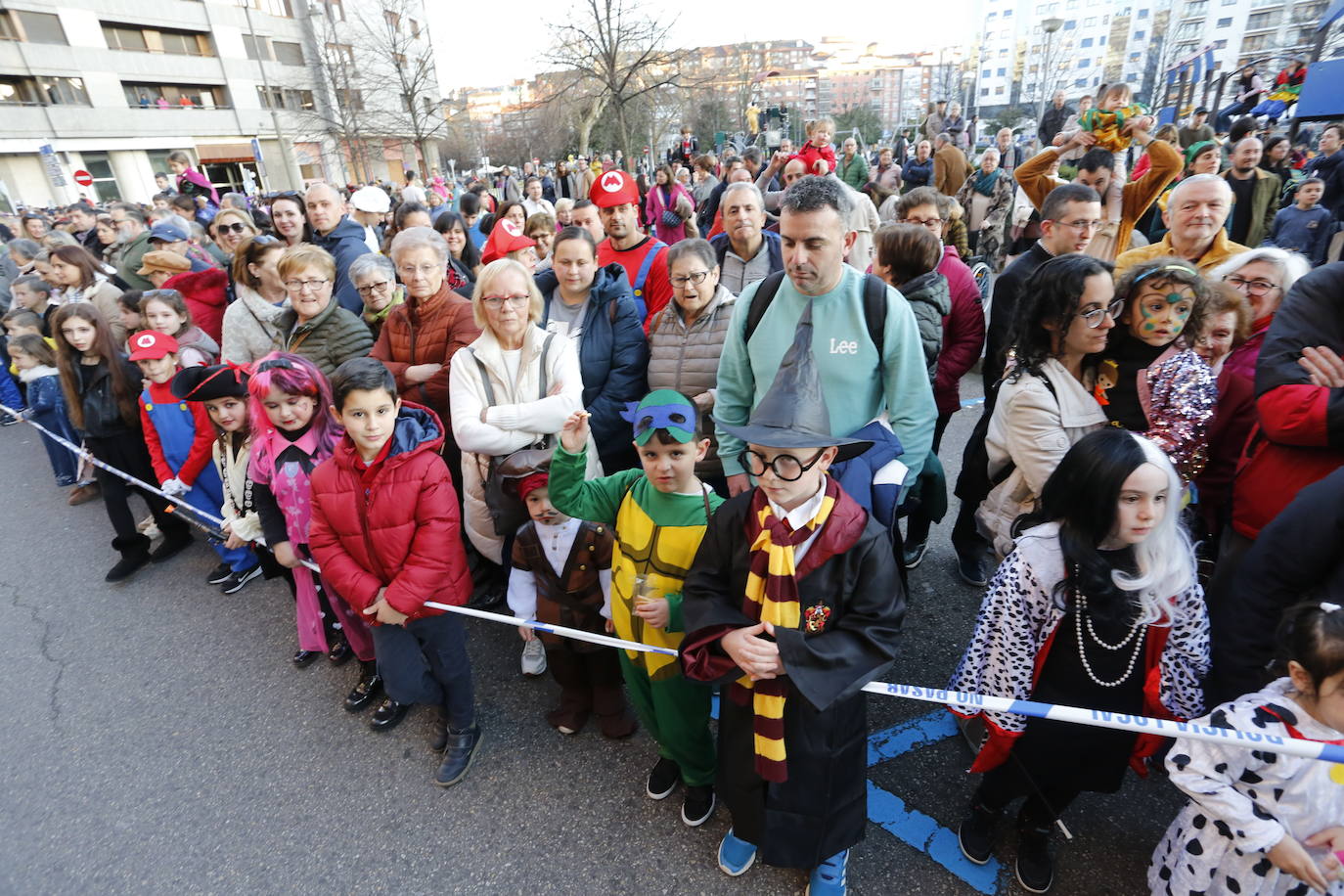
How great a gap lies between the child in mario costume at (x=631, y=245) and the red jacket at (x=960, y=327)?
1745 mm

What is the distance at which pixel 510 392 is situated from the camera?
318cm

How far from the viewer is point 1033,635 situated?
208 centimetres

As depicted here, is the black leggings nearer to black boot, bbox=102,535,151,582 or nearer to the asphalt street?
black boot, bbox=102,535,151,582

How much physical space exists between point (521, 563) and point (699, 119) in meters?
44.9

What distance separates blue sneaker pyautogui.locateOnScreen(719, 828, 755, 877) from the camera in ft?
7.63

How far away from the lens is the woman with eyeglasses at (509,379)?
3.07m

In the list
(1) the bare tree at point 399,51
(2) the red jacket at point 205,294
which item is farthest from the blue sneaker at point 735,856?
(1) the bare tree at point 399,51

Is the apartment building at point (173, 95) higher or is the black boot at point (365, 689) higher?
the apartment building at point (173, 95)

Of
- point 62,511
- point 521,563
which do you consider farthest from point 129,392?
point 521,563

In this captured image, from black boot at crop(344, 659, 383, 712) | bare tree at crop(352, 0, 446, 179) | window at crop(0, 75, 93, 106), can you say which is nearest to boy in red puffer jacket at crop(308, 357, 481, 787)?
black boot at crop(344, 659, 383, 712)

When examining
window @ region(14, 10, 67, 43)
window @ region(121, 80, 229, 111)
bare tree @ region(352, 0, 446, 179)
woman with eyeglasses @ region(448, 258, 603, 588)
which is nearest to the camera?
woman with eyeglasses @ region(448, 258, 603, 588)

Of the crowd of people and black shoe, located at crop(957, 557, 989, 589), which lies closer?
the crowd of people

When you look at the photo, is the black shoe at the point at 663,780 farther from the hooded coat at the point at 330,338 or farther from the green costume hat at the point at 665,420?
the hooded coat at the point at 330,338

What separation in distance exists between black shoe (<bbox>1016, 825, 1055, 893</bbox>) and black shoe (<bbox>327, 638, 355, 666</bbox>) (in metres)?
3.33
